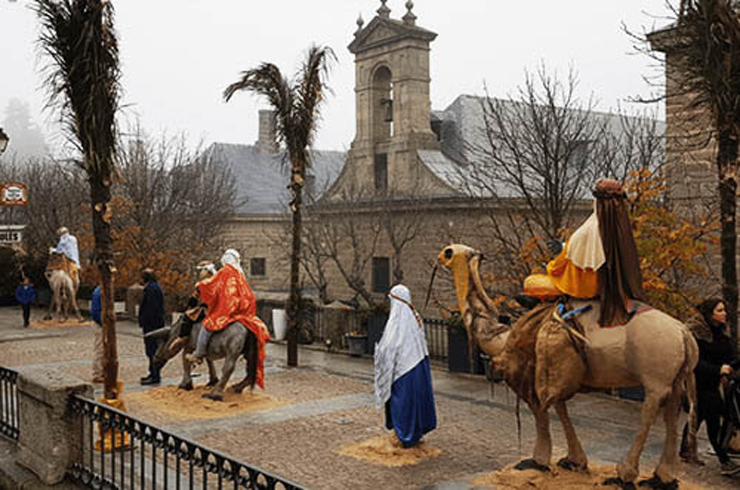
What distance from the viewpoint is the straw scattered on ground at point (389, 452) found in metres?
9.09

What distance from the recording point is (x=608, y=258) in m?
7.19

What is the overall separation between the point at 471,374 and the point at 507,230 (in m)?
15.1

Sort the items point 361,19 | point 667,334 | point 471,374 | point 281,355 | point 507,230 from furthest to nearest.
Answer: point 361,19 < point 507,230 < point 281,355 < point 471,374 < point 667,334

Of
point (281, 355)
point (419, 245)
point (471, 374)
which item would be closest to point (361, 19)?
point (419, 245)

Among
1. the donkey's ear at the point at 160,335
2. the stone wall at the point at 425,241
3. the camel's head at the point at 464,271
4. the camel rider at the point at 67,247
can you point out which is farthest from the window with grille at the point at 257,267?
the camel's head at the point at 464,271

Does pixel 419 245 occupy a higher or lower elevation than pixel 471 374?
higher

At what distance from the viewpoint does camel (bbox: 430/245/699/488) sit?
6902mm

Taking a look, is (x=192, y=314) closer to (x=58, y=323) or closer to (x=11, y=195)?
(x=11, y=195)

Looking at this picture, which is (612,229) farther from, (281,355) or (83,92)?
(281,355)

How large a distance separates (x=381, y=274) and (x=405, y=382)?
25604mm

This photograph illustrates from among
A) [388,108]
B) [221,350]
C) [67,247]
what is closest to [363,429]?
A: [221,350]

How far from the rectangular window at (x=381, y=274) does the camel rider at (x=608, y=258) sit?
27.1 metres

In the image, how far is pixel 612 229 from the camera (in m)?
7.28

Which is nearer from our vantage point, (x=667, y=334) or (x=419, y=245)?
(x=667, y=334)
